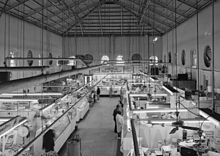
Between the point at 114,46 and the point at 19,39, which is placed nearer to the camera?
the point at 19,39

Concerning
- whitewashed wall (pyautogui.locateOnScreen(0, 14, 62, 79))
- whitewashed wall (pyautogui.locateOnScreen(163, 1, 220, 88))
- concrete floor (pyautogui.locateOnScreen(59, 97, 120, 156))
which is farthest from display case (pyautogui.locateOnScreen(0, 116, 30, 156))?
whitewashed wall (pyautogui.locateOnScreen(163, 1, 220, 88))

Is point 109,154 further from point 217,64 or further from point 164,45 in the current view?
point 164,45

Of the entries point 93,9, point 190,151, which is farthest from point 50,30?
point 190,151

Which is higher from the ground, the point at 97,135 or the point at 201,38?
the point at 201,38

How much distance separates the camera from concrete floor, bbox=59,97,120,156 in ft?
31.5

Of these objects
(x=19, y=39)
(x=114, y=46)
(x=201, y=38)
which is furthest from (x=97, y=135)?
(x=114, y=46)

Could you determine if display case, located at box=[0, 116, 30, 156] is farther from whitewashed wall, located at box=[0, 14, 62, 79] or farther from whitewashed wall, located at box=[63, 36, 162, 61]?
whitewashed wall, located at box=[63, 36, 162, 61]

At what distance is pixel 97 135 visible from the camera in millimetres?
11602

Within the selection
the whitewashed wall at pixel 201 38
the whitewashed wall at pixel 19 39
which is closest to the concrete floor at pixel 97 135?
the whitewashed wall at pixel 201 38

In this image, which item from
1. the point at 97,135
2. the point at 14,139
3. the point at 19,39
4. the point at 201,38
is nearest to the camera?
the point at 14,139

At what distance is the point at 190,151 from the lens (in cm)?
657

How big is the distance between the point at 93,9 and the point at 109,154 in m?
15.0

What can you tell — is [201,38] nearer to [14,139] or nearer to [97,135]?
[97,135]

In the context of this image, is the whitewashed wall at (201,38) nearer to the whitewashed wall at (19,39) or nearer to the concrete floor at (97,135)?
the concrete floor at (97,135)
